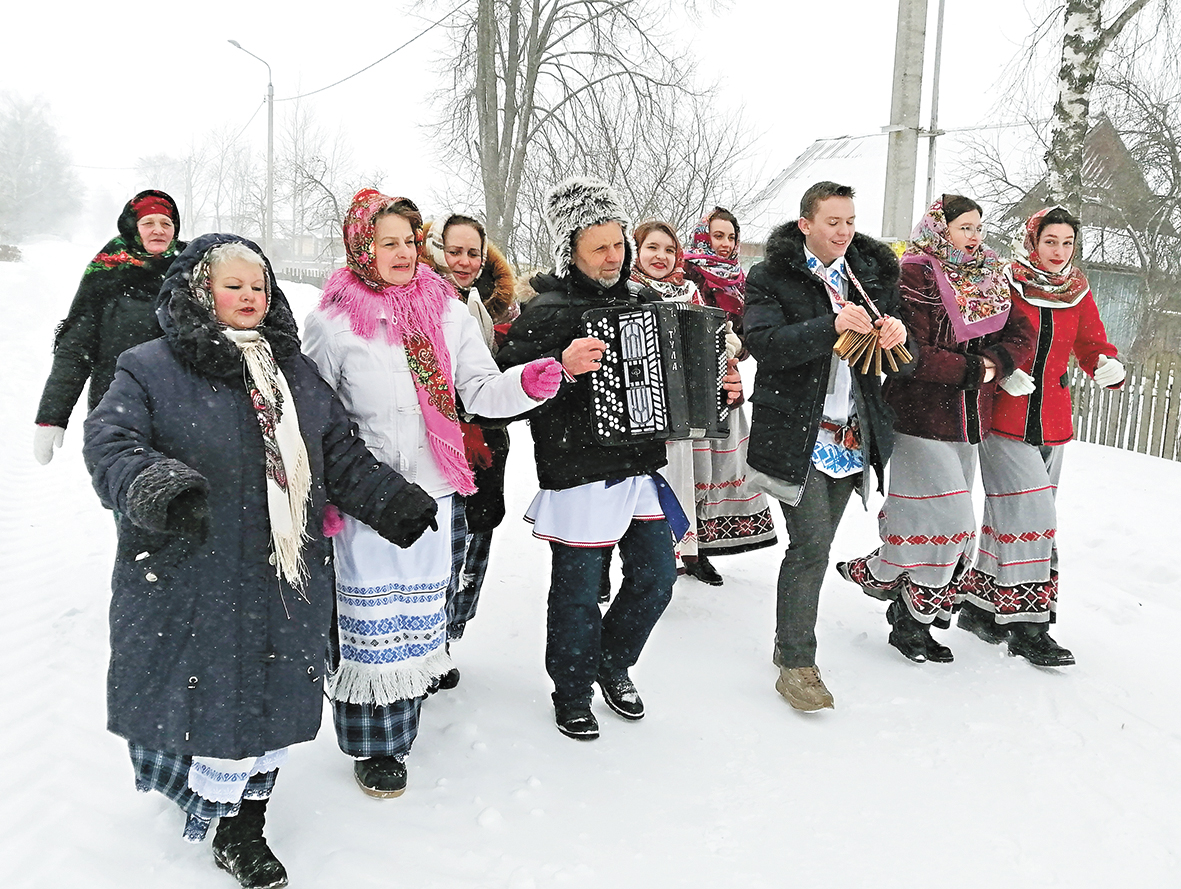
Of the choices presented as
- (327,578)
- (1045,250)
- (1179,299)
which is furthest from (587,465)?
(1179,299)

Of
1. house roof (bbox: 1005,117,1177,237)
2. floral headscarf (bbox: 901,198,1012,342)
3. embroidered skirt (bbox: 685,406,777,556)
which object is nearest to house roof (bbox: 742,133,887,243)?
house roof (bbox: 1005,117,1177,237)

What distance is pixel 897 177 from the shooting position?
21.1 feet

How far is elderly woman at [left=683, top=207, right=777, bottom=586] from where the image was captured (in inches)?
201

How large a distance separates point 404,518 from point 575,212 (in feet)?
4.77

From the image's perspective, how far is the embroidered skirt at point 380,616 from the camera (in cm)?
299

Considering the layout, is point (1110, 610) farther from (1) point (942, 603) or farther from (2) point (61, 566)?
(2) point (61, 566)

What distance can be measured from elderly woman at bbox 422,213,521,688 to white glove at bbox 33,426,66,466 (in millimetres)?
1871

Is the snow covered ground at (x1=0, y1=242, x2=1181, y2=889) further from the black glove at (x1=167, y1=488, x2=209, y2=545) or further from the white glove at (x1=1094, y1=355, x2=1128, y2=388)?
the white glove at (x1=1094, y1=355, x2=1128, y2=388)

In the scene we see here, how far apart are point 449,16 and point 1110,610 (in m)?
13.8

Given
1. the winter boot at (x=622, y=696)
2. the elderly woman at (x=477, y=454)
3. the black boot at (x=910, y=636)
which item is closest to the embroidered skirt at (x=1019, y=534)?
the black boot at (x=910, y=636)

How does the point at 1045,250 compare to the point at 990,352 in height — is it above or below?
above

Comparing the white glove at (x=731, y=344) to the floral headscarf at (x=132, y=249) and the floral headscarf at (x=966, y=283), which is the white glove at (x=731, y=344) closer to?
the floral headscarf at (x=966, y=283)

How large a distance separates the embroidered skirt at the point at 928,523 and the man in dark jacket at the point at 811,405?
417mm

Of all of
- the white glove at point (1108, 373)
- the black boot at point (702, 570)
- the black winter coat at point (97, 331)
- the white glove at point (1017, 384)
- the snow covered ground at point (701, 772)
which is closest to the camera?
the snow covered ground at point (701, 772)
